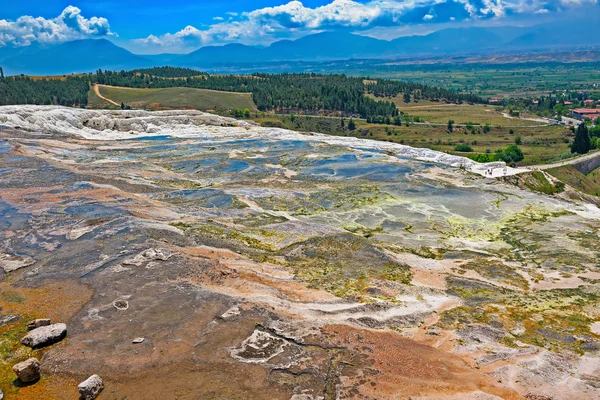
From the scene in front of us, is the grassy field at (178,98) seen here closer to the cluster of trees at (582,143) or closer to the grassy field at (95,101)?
the grassy field at (95,101)

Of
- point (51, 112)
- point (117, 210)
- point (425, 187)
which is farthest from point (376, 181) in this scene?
point (51, 112)

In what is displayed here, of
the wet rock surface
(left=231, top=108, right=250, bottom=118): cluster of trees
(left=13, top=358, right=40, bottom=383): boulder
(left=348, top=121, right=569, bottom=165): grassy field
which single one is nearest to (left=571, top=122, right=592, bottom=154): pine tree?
(left=348, top=121, right=569, bottom=165): grassy field

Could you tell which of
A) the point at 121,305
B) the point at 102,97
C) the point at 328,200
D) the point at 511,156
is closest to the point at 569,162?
the point at 511,156

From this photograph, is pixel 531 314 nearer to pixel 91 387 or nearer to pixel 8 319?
pixel 91 387

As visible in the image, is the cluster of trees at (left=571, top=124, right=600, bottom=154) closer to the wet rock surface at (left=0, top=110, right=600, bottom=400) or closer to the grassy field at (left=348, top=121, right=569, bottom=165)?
the grassy field at (left=348, top=121, right=569, bottom=165)

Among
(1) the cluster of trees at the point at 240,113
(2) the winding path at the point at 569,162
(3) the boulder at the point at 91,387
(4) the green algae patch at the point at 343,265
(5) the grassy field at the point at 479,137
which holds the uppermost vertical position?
(1) the cluster of trees at the point at 240,113

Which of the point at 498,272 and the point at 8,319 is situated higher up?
the point at 8,319

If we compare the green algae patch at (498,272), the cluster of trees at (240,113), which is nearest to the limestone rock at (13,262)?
the green algae patch at (498,272)

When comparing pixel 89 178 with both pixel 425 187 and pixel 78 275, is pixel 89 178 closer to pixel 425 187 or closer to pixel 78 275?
pixel 78 275
